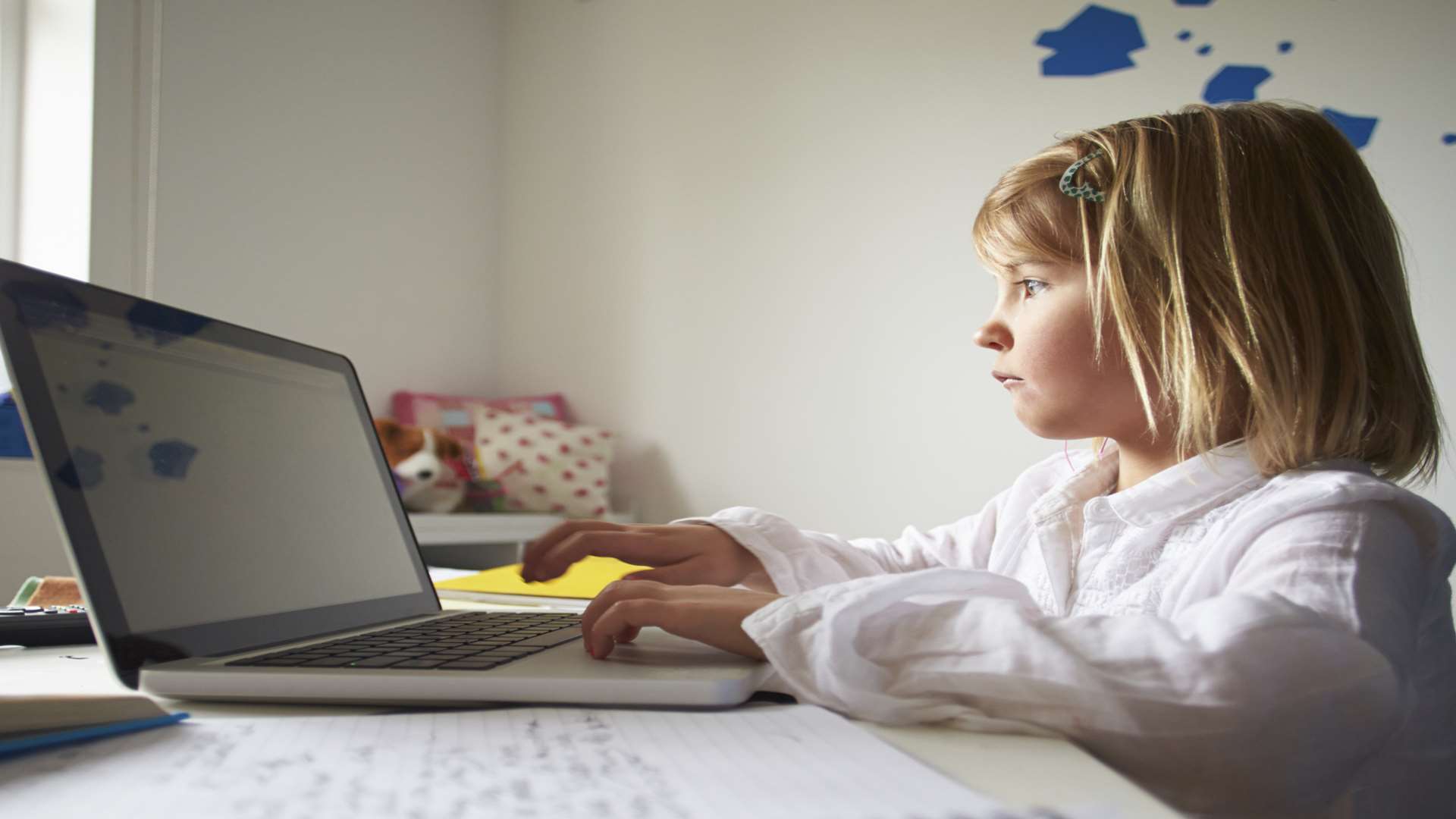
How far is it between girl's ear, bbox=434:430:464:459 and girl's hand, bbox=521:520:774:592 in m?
1.81

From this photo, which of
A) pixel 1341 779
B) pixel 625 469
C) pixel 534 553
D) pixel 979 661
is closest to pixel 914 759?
pixel 979 661

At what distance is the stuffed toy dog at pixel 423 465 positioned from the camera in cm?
241

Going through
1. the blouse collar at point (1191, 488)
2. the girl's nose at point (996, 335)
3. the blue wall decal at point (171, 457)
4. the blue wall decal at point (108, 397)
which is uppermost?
the girl's nose at point (996, 335)

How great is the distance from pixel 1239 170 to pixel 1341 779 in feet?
1.41

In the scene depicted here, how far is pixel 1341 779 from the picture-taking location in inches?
16.2

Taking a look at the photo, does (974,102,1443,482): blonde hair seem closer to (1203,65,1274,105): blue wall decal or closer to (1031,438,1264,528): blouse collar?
(1031,438,1264,528): blouse collar

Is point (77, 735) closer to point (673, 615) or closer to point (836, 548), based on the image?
point (673, 615)

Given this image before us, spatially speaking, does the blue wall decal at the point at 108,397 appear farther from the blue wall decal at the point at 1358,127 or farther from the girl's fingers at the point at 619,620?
the blue wall decal at the point at 1358,127

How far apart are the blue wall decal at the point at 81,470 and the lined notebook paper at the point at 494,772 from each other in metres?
0.12

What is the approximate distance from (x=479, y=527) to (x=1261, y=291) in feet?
6.71

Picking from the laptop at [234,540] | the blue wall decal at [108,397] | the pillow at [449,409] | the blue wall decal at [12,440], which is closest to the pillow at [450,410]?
the pillow at [449,409]

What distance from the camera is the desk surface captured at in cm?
30

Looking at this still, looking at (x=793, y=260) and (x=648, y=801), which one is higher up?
(x=793, y=260)

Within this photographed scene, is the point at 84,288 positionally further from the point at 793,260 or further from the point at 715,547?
the point at 793,260
